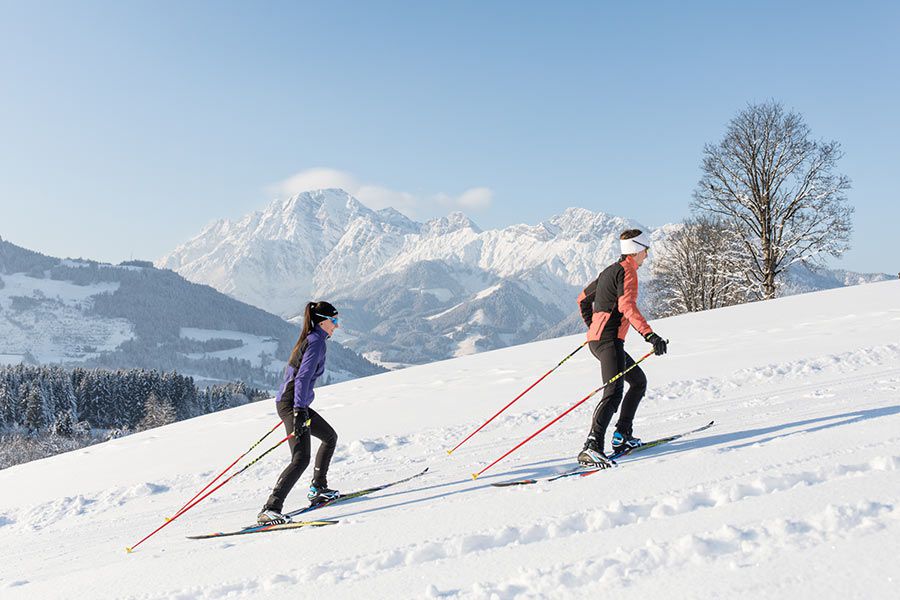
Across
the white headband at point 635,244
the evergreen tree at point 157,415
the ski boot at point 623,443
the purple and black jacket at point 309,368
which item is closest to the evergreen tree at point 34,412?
the evergreen tree at point 157,415

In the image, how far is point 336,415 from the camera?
12.2 m

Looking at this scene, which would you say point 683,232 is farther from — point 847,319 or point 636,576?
point 636,576

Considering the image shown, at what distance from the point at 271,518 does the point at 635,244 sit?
4.76 m

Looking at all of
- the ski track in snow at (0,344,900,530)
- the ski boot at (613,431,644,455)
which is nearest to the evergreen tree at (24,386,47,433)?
the ski track in snow at (0,344,900,530)

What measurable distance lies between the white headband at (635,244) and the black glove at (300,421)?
3847mm

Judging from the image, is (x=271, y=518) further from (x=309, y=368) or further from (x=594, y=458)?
(x=594, y=458)

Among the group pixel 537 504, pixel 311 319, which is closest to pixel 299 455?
pixel 311 319

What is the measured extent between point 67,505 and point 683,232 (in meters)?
34.4

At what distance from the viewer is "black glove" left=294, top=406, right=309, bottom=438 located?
616 cm

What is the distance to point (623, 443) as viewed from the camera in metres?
6.59

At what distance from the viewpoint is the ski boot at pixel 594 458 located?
6.03 m

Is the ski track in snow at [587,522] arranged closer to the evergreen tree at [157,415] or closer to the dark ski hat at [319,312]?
the dark ski hat at [319,312]

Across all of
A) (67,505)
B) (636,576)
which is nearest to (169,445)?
(67,505)

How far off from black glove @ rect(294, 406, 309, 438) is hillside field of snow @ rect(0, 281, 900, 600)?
971 mm
